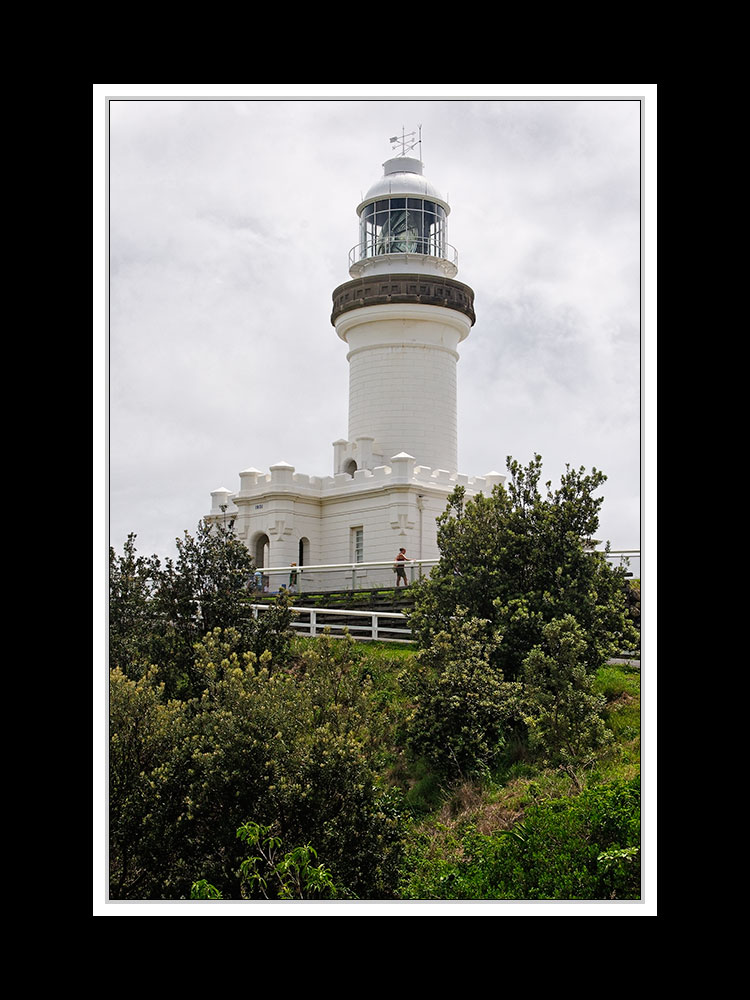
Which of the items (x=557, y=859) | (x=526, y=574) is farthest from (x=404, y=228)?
(x=557, y=859)

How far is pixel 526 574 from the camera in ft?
50.3

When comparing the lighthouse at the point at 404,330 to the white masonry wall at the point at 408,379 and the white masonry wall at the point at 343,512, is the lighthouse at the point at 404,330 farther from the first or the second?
the white masonry wall at the point at 343,512

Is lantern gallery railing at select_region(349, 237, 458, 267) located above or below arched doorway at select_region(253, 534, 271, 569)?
above

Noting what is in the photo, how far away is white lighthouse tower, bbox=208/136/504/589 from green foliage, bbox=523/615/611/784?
1147cm

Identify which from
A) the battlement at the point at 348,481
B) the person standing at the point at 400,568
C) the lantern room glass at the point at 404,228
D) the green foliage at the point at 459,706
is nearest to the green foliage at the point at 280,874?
the green foliage at the point at 459,706

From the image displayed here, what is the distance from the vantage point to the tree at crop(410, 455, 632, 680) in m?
14.6

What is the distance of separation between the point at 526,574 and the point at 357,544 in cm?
1034

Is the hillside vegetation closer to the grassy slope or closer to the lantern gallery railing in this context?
the grassy slope

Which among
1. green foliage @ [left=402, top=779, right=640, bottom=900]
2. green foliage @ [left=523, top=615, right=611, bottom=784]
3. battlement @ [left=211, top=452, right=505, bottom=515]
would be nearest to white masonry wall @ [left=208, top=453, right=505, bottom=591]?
battlement @ [left=211, top=452, right=505, bottom=515]

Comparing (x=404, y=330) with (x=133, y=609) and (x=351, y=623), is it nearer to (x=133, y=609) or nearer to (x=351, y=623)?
(x=351, y=623)

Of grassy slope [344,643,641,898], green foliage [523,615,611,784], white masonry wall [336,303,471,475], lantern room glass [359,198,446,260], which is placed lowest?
grassy slope [344,643,641,898]

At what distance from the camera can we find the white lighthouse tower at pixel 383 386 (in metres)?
25.8
